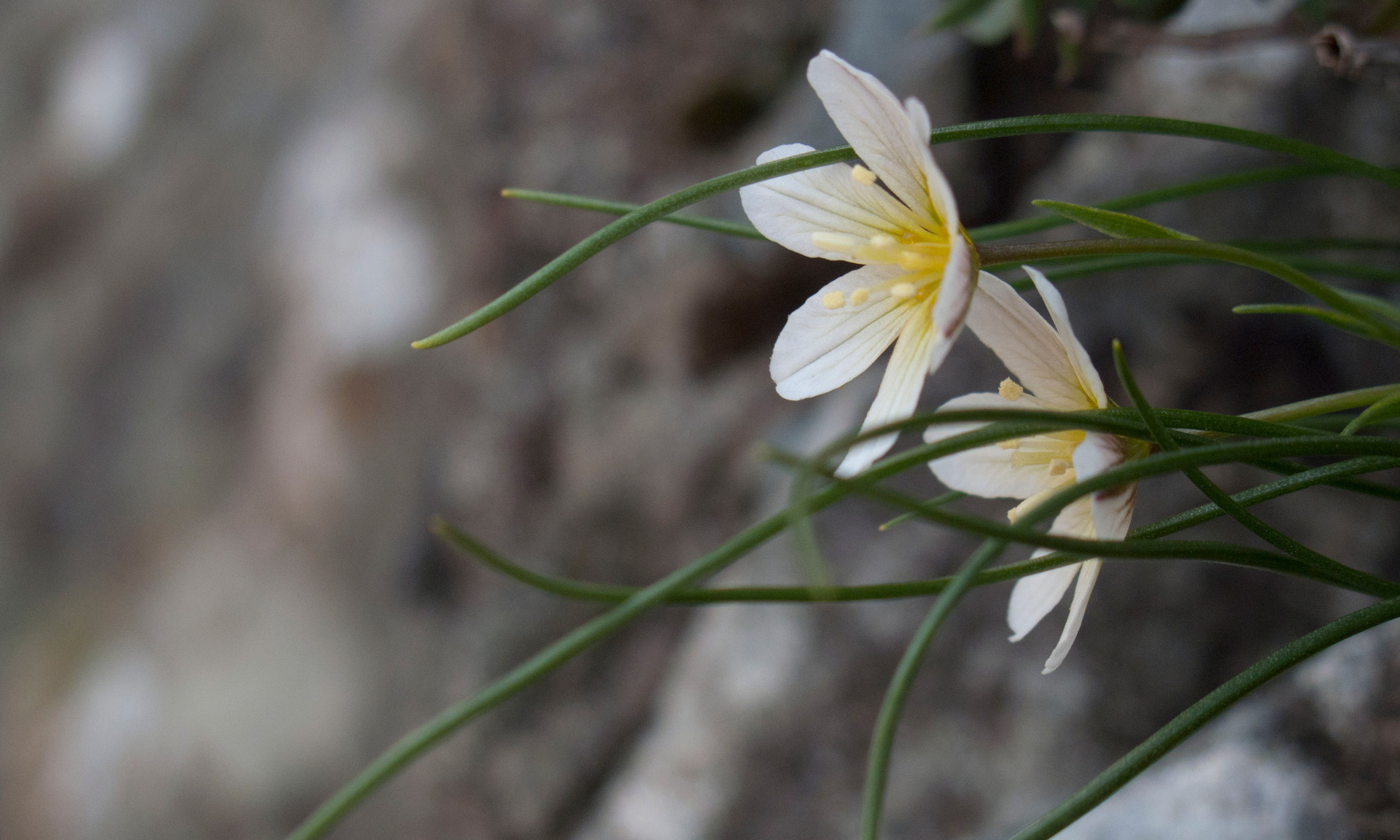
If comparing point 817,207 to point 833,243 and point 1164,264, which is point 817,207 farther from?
point 1164,264

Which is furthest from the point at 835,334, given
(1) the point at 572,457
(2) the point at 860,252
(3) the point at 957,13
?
(1) the point at 572,457

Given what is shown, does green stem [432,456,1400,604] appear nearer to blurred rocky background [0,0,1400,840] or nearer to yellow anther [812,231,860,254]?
yellow anther [812,231,860,254]

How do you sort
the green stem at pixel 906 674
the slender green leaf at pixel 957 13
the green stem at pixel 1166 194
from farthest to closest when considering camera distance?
1. the slender green leaf at pixel 957 13
2. the green stem at pixel 1166 194
3. the green stem at pixel 906 674

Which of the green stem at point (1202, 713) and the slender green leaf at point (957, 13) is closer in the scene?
the green stem at point (1202, 713)

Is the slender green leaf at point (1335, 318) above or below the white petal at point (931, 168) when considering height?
below

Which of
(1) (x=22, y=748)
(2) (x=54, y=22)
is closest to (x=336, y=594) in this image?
(1) (x=22, y=748)

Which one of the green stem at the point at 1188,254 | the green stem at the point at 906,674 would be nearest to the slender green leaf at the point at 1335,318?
the green stem at the point at 1188,254

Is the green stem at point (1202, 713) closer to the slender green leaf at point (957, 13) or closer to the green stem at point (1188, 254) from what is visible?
the green stem at point (1188, 254)
